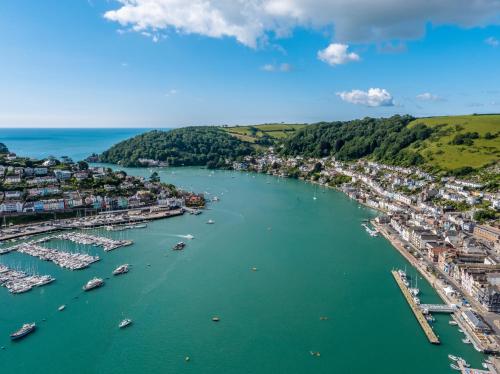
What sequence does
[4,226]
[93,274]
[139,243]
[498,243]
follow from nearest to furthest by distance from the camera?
[93,274], [498,243], [139,243], [4,226]

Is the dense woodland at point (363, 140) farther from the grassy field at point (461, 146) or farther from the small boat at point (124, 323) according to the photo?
the small boat at point (124, 323)

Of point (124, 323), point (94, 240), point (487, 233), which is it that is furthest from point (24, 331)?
point (487, 233)

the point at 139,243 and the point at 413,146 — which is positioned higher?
the point at 413,146

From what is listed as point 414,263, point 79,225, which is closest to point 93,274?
point 79,225

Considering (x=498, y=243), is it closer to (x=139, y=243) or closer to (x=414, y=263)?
(x=414, y=263)

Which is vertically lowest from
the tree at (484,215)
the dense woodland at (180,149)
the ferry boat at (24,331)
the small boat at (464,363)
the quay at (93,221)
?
the ferry boat at (24,331)

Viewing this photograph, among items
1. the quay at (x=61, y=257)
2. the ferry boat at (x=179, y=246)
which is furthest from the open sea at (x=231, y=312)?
the ferry boat at (x=179, y=246)

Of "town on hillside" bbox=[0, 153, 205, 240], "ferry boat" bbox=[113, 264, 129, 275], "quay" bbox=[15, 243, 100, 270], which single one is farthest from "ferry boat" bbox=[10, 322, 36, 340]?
"town on hillside" bbox=[0, 153, 205, 240]
